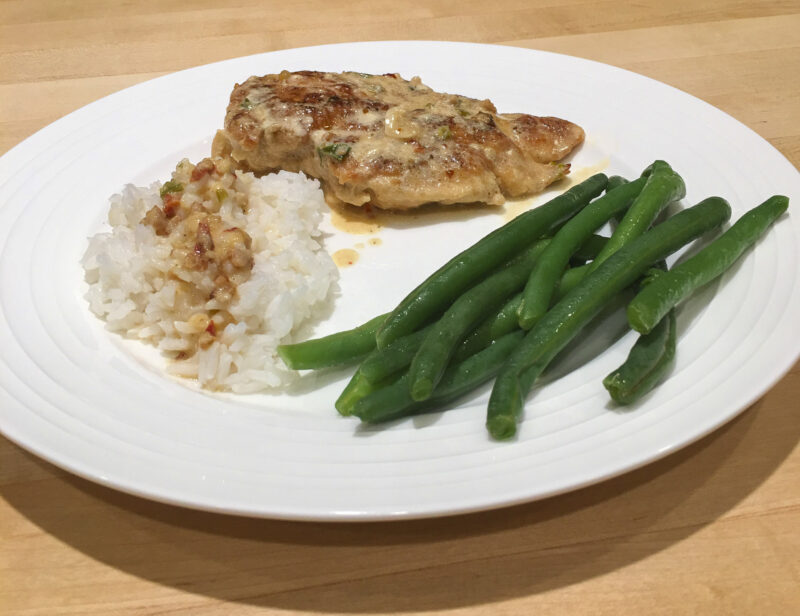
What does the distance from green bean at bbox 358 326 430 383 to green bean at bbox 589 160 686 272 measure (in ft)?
2.39

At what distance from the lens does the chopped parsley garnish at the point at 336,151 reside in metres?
3.56

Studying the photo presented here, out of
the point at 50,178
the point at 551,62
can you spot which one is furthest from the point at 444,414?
the point at 551,62

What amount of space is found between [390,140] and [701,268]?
1.64 meters

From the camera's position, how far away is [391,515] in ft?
6.33

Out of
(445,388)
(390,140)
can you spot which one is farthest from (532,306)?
(390,140)

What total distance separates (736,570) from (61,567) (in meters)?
1.93

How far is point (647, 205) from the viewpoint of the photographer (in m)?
2.93

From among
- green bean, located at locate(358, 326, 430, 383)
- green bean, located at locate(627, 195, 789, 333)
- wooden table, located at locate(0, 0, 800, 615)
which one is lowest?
wooden table, located at locate(0, 0, 800, 615)

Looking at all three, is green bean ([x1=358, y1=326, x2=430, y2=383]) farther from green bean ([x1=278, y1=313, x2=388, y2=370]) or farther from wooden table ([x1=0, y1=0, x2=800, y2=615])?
wooden table ([x1=0, y1=0, x2=800, y2=615])

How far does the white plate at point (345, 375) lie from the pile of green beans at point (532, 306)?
9cm

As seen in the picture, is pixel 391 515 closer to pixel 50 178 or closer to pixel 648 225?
pixel 648 225

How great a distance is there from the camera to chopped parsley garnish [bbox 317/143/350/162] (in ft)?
11.7

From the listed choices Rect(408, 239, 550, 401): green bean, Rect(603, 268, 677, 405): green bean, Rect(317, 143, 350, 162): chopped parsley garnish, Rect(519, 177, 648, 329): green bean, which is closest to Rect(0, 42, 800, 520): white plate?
Rect(603, 268, 677, 405): green bean

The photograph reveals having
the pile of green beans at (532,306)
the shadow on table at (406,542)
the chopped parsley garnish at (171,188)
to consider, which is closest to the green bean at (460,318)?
the pile of green beans at (532,306)
